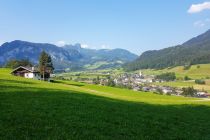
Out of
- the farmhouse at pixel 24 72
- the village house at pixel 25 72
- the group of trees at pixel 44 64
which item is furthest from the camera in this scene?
the group of trees at pixel 44 64

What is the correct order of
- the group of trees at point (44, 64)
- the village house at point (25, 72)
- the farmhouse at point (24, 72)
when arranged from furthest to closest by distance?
the group of trees at point (44, 64)
the farmhouse at point (24, 72)
the village house at point (25, 72)

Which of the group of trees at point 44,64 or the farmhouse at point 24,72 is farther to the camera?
the group of trees at point 44,64

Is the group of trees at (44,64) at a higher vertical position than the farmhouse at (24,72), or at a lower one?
higher

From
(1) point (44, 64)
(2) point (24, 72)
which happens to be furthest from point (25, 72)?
(1) point (44, 64)

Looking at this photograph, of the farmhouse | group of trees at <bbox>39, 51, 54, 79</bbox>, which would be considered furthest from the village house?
group of trees at <bbox>39, 51, 54, 79</bbox>

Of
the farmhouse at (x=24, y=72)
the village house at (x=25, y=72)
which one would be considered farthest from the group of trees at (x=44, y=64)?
the farmhouse at (x=24, y=72)

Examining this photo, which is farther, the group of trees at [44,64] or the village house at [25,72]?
the group of trees at [44,64]

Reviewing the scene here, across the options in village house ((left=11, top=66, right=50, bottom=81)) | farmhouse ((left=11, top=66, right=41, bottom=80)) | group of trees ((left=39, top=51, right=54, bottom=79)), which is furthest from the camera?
group of trees ((left=39, top=51, right=54, bottom=79))

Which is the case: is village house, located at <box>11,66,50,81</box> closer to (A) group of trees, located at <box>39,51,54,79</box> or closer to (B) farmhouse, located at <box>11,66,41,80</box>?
(B) farmhouse, located at <box>11,66,41,80</box>

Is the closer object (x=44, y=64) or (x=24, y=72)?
(x=24, y=72)

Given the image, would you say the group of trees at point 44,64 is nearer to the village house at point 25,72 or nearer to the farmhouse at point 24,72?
the village house at point 25,72

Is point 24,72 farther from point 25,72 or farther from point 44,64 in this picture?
point 44,64

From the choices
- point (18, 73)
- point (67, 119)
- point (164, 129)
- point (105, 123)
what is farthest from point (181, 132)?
point (18, 73)

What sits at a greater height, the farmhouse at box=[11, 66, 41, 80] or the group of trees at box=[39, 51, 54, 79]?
the group of trees at box=[39, 51, 54, 79]
